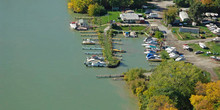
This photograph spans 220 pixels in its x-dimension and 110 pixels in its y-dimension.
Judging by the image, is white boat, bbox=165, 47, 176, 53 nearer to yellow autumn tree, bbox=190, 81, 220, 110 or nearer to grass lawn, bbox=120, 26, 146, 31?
grass lawn, bbox=120, 26, 146, 31

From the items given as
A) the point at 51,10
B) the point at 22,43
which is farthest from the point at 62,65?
the point at 51,10

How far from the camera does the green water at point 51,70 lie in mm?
26844

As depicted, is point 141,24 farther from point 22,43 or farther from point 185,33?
point 22,43

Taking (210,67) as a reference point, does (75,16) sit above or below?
above

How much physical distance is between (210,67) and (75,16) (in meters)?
24.1

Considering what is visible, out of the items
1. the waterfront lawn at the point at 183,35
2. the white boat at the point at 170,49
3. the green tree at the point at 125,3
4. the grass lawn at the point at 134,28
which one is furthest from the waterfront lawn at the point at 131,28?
the green tree at the point at 125,3

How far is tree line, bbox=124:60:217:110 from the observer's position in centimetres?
2362

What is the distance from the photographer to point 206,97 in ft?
79.9

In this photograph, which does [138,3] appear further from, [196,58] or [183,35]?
[196,58]

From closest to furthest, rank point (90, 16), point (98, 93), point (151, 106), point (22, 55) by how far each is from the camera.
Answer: point (151, 106)
point (98, 93)
point (22, 55)
point (90, 16)

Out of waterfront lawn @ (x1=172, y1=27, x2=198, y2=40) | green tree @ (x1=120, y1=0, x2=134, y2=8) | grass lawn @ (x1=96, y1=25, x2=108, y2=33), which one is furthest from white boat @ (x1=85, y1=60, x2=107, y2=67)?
green tree @ (x1=120, y1=0, x2=134, y2=8)

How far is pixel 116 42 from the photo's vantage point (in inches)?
1522

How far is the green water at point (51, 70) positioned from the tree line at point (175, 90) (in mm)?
1707

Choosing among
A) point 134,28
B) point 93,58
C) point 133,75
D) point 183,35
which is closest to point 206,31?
point 183,35
